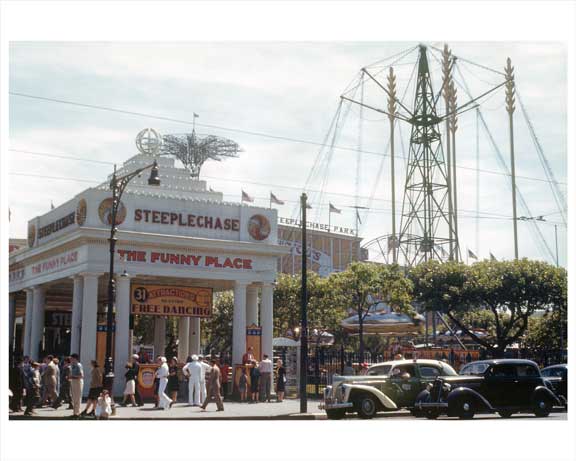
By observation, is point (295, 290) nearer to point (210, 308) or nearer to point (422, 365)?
point (210, 308)

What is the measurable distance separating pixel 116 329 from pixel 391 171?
113 feet

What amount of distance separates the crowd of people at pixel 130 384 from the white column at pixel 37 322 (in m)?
6.28

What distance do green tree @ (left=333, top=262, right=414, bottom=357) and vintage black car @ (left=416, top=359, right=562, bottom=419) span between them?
58.4 feet

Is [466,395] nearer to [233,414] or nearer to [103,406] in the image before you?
[233,414]

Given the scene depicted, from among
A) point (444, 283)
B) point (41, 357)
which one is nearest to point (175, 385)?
point (41, 357)

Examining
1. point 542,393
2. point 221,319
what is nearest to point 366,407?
point 542,393

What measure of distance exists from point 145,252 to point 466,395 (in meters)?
14.5

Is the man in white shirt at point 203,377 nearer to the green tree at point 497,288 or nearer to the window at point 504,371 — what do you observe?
the window at point 504,371

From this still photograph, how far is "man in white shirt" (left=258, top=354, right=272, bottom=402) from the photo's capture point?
29.9 meters

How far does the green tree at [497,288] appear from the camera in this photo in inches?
1738

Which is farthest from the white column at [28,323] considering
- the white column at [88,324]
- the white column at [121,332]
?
the white column at [121,332]

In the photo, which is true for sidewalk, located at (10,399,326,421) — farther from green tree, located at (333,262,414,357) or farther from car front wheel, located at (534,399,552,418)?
green tree, located at (333,262,414,357)

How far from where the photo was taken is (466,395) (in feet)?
73.0

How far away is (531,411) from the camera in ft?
77.4
